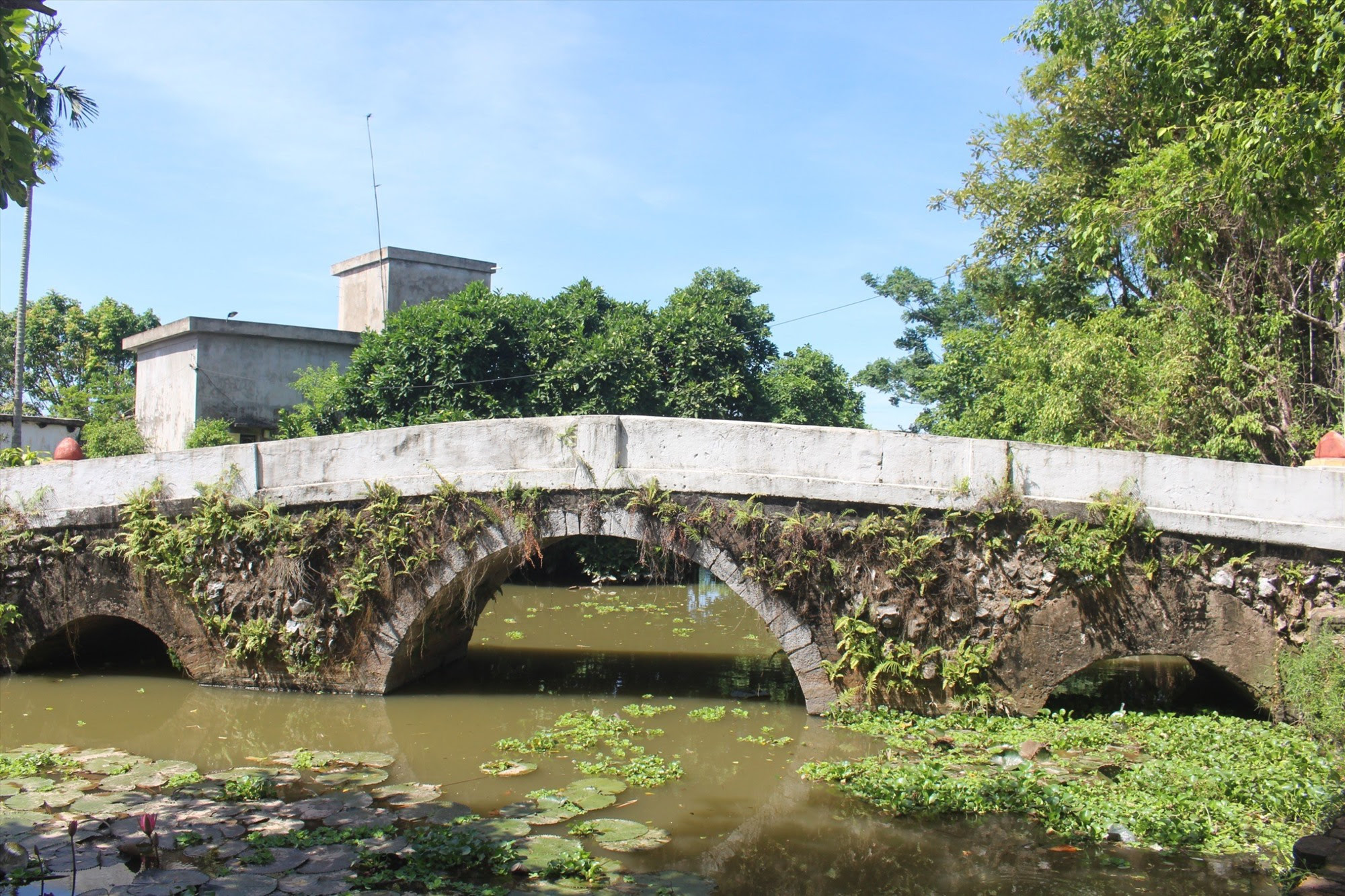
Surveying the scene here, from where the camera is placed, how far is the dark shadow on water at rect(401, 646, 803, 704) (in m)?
7.65

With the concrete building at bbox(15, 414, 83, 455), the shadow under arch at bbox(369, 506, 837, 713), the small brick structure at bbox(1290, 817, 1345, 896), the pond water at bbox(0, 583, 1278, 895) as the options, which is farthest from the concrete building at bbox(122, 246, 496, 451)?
the small brick structure at bbox(1290, 817, 1345, 896)

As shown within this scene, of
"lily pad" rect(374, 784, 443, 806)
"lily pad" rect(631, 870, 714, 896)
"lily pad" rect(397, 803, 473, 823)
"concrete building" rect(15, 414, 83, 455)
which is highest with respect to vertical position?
"concrete building" rect(15, 414, 83, 455)

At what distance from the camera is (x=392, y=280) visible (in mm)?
16500

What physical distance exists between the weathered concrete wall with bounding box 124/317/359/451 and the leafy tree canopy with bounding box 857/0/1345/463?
9732mm

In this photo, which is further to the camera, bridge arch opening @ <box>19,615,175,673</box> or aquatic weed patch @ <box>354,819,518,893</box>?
bridge arch opening @ <box>19,615,175,673</box>

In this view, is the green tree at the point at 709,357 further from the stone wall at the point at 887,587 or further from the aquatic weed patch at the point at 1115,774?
the aquatic weed patch at the point at 1115,774

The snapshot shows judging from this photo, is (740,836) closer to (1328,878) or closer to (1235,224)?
(1328,878)

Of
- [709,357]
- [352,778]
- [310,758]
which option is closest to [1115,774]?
[352,778]

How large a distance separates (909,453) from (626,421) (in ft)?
6.08

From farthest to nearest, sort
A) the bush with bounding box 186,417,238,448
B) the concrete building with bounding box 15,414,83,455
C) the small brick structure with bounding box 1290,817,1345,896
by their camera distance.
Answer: the concrete building with bounding box 15,414,83,455
the bush with bounding box 186,417,238,448
the small brick structure with bounding box 1290,817,1345,896

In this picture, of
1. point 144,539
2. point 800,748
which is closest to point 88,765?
point 144,539

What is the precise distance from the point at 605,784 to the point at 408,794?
981 mm

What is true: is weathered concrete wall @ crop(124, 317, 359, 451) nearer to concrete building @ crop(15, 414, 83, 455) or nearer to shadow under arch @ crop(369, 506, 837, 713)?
concrete building @ crop(15, 414, 83, 455)

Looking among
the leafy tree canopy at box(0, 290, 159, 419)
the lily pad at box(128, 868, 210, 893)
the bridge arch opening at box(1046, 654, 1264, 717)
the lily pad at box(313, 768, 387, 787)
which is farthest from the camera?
the leafy tree canopy at box(0, 290, 159, 419)
